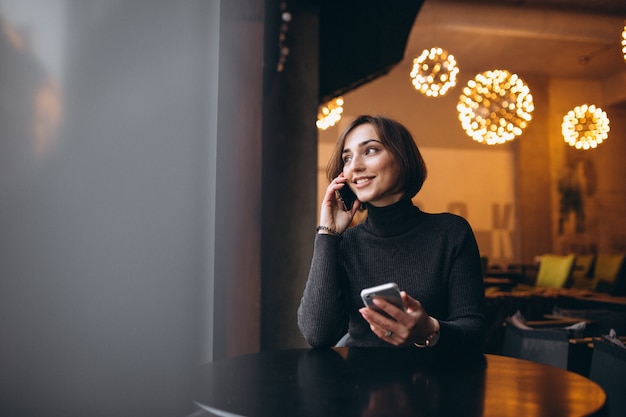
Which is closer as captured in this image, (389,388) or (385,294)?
(389,388)

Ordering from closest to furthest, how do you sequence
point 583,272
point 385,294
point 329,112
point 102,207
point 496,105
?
point 385,294 < point 102,207 < point 496,105 < point 329,112 < point 583,272

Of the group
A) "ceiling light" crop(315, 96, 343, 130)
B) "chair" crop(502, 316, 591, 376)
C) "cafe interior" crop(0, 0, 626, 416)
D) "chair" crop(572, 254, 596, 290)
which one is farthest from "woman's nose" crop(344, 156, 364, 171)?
"chair" crop(572, 254, 596, 290)

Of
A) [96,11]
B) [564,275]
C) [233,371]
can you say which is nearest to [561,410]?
[233,371]

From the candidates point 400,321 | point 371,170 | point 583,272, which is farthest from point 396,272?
point 583,272

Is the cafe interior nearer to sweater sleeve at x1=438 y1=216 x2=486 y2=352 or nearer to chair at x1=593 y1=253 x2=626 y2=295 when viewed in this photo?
sweater sleeve at x1=438 y1=216 x2=486 y2=352

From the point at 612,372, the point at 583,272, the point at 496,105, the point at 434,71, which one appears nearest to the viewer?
the point at 612,372

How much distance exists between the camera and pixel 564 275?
6664 millimetres

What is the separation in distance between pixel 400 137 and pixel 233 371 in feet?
2.88

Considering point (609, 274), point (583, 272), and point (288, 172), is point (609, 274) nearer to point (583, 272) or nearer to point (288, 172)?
point (583, 272)

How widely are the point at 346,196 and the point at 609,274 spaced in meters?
7.00

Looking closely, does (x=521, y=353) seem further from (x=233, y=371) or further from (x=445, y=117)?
(x=445, y=117)

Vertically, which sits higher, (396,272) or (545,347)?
(396,272)

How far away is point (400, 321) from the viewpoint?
1.19m

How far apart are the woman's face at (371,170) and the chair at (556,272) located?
5828mm
